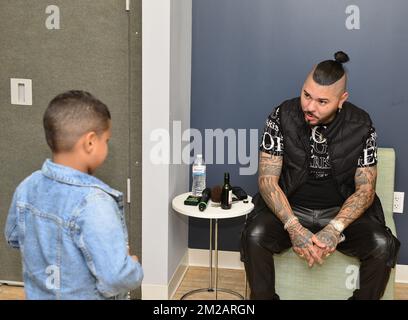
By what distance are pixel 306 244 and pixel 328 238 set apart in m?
0.10

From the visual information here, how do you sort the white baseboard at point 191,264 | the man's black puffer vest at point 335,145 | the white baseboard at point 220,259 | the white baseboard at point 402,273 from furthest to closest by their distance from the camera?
the white baseboard at point 220,259
the white baseboard at point 402,273
the white baseboard at point 191,264
the man's black puffer vest at point 335,145

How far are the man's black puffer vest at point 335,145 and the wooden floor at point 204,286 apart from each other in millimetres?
725

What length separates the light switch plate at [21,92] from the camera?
285 cm

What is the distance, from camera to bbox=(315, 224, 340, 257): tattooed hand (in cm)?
236

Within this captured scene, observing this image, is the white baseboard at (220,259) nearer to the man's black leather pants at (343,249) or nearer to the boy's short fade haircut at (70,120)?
the man's black leather pants at (343,249)

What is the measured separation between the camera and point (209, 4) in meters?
3.01

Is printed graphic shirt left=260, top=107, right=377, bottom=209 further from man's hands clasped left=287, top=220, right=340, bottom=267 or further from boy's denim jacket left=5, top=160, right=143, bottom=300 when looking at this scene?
boy's denim jacket left=5, top=160, right=143, bottom=300

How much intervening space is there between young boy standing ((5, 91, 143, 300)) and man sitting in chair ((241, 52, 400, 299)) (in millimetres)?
1044

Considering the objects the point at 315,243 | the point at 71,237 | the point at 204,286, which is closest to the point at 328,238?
the point at 315,243

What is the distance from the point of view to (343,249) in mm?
2420

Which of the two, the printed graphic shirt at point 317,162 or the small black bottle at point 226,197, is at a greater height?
the printed graphic shirt at point 317,162

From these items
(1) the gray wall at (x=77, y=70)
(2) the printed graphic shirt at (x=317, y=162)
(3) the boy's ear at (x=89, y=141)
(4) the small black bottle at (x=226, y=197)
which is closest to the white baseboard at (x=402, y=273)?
(2) the printed graphic shirt at (x=317, y=162)

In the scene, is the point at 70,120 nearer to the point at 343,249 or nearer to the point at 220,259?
the point at 343,249
